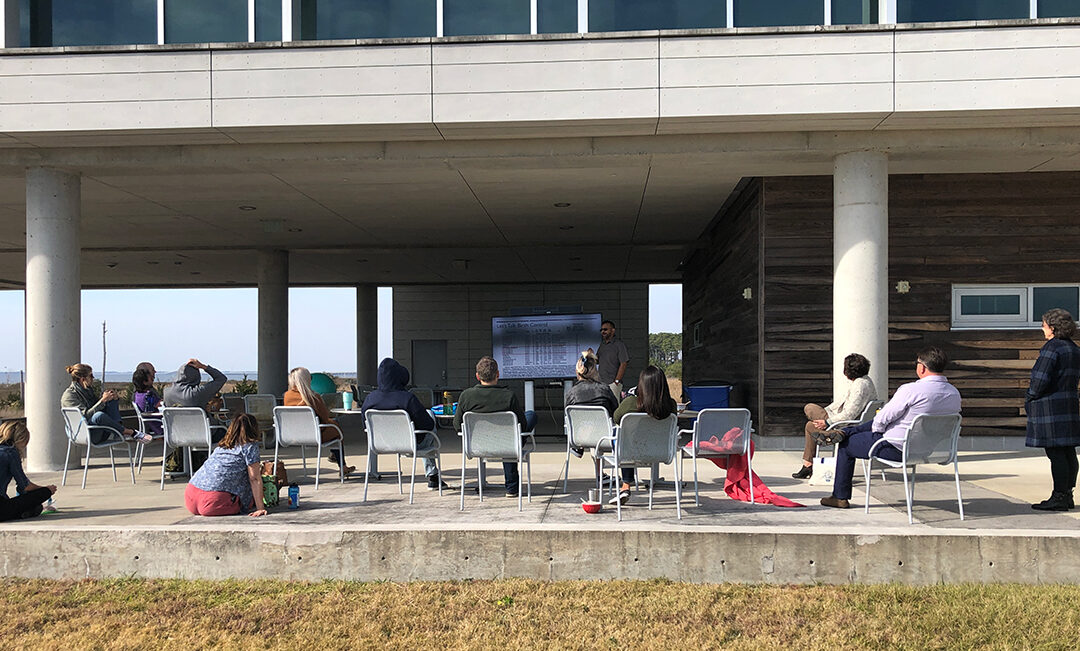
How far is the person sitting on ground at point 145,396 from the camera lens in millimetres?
8008

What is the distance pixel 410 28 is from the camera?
8.62 meters

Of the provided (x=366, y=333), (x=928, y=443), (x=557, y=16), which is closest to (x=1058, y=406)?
(x=928, y=443)

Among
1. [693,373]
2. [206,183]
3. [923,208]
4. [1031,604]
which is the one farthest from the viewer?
[693,373]

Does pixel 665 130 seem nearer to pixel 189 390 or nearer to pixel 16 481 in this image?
pixel 189 390

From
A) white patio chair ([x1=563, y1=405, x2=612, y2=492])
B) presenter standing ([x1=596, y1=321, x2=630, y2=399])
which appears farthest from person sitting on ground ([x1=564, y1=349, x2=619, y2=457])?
presenter standing ([x1=596, y1=321, x2=630, y2=399])

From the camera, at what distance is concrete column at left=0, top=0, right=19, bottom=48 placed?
841cm

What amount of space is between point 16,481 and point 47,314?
3199mm

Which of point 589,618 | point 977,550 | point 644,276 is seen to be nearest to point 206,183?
point 589,618

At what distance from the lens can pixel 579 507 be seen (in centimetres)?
606

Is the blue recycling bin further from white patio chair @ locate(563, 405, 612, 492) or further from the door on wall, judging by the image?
the door on wall

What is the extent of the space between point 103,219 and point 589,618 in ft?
36.9

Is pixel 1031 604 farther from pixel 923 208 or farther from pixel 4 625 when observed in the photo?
pixel 923 208

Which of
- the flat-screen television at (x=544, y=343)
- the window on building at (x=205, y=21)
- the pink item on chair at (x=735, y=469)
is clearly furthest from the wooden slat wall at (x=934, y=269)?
the window on building at (x=205, y=21)

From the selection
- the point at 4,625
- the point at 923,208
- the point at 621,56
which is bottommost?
the point at 4,625
